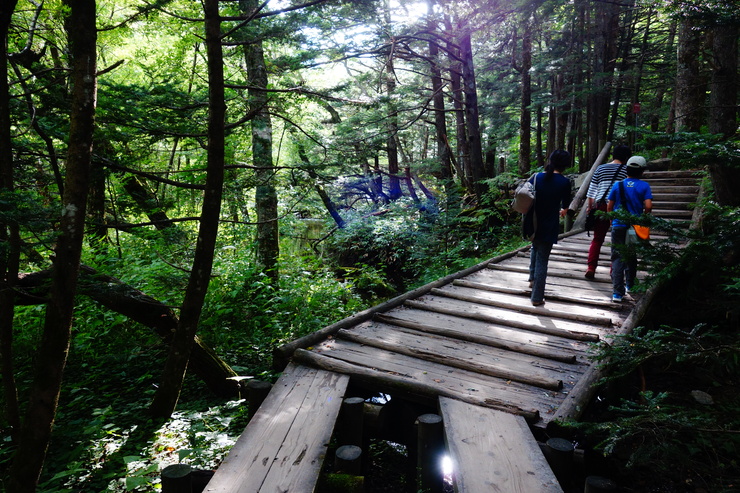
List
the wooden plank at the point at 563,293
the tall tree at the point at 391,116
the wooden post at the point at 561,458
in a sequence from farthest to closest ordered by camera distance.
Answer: the tall tree at the point at 391,116 → the wooden plank at the point at 563,293 → the wooden post at the point at 561,458

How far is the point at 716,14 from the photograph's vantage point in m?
3.30

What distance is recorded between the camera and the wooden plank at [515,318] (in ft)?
16.7

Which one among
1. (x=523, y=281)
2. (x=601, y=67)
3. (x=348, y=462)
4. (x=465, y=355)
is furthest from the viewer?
(x=601, y=67)

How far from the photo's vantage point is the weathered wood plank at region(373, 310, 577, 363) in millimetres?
4527

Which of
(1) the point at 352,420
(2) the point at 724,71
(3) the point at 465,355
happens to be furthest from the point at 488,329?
(2) the point at 724,71

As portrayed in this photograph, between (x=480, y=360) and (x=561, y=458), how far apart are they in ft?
5.23

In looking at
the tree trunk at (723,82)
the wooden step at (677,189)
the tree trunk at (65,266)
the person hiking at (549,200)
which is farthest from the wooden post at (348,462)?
the wooden step at (677,189)

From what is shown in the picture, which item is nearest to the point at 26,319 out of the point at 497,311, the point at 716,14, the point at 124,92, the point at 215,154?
the point at 124,92

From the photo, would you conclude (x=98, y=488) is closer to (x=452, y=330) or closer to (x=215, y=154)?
(x=215, y=154)

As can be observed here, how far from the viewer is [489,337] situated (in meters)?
5.04

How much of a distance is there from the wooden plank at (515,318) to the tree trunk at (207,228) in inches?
123

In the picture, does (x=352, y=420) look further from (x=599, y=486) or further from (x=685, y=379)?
(x=685, y=379)

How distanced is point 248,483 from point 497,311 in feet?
14.0

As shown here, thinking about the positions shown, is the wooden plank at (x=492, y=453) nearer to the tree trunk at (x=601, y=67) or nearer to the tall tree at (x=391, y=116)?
the tall tree at (x=391, y=116)
